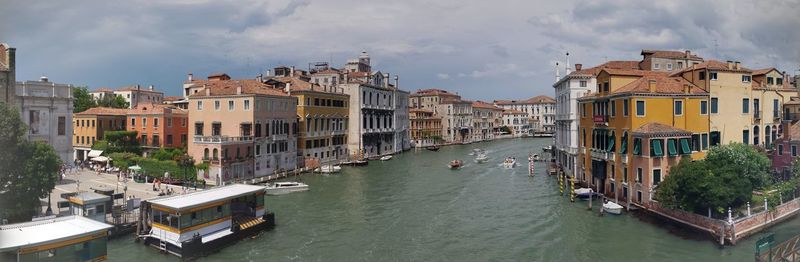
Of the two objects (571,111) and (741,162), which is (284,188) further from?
(741,162)

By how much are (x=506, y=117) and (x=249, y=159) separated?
70.5 metres

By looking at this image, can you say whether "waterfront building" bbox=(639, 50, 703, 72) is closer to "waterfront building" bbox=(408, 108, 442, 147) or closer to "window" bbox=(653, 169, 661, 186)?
"window" bbox=(653, 169, 661, 186)

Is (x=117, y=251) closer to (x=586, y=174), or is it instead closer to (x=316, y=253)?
(x=316, y=253)

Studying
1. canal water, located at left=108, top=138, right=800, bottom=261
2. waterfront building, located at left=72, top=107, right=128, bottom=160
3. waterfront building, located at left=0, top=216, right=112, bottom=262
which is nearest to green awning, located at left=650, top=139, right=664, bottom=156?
canal water, located at left=108, top=138, right=800, bottom=261

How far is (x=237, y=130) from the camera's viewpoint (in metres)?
32.1

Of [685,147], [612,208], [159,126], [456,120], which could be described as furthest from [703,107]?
[456,120]

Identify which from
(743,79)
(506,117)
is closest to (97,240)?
(743,79)

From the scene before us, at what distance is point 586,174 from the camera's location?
26.0 metres

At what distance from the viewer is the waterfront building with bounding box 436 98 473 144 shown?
7469cm

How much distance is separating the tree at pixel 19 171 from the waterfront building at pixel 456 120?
2367 inches

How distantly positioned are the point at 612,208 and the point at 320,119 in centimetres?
2590

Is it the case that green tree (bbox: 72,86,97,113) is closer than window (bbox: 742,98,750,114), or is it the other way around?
window (bbox: 742,98,750,114)

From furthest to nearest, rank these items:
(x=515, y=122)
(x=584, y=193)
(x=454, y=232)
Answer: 1. (x=515, y=122)
2. (x=584, y=193)
3. (x=454, y=232)

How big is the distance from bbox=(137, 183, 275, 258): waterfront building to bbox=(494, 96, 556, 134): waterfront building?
8595 cm
